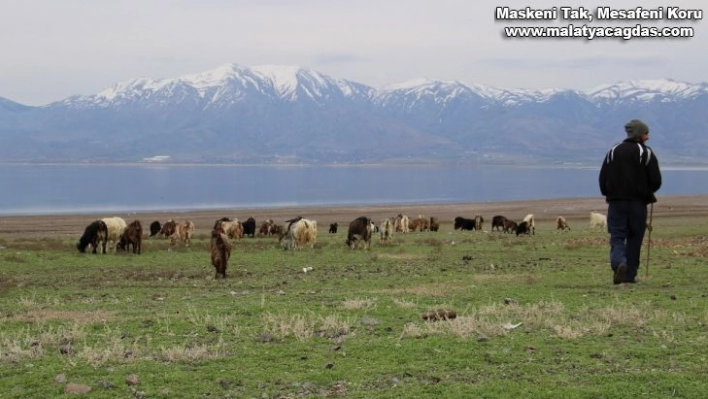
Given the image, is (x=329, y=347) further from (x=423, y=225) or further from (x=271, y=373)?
(x=423, y=225)

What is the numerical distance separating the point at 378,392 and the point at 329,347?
1.91m

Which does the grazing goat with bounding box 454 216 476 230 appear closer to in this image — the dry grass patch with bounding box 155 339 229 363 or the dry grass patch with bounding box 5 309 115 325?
the dry grass patch with bounding box 5 309 115 325

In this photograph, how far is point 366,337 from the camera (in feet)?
33.1

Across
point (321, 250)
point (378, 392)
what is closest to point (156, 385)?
point (378, 392)

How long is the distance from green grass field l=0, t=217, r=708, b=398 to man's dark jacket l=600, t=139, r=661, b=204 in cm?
168

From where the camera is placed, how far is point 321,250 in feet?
97.9

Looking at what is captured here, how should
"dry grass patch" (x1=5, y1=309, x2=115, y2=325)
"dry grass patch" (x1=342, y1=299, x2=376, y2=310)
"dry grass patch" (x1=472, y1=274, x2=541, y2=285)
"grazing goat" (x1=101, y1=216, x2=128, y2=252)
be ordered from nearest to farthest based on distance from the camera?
1. "dry grass patch" (x1=5, y1=309, x2=115, y2=325)
2. "dry grass patch" (x1=342, y1=299, x2=376, y2=310)
3. "dry grass patch" (x1=472, y1=274, x2=541, y2=285)
4. "grazing goat" (x1=101, y1=216, x2=128, y2=252)

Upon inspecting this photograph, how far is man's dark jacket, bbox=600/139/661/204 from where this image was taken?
14.0m

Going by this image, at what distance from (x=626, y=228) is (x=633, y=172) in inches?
38.9

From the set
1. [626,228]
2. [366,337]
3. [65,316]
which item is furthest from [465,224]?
[366,337]

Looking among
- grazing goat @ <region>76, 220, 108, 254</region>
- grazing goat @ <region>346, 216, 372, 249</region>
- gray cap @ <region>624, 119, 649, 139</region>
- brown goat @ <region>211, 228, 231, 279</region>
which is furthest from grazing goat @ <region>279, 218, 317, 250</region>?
gray cap @ <region>624, 119, 649, 139</region>

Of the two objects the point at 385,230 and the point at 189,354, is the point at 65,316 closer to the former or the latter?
the point at 189,354

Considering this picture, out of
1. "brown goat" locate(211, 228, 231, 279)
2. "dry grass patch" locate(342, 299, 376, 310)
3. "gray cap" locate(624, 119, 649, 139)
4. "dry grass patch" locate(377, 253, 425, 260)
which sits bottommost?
"dry grass patch" locate(377, 253, 425, 260)

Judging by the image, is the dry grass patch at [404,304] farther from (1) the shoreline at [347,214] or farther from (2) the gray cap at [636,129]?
(1) the shoreline at [347,214]
